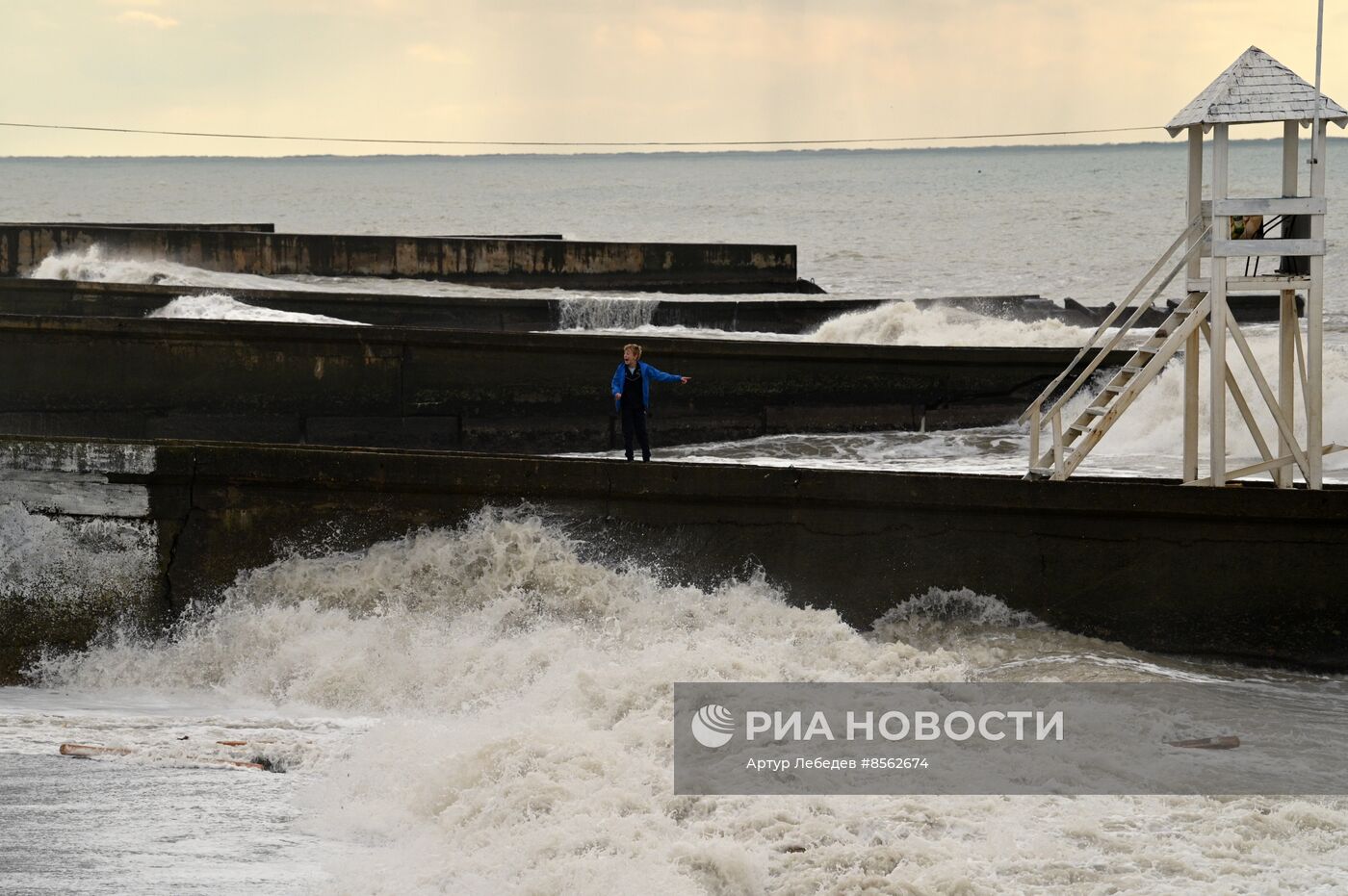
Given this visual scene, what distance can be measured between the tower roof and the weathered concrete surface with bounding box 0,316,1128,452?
6.85 metres

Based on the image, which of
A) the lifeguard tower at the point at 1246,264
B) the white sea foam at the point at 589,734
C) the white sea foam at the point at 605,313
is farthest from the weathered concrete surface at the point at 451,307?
the lifeguard tower at the point at 1246,264

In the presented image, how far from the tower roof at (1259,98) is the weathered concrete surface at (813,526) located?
2.89m

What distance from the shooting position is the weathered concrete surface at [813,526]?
32.1 feet

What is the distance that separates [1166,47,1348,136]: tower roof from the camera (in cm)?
1007

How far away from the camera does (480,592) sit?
9734 mm

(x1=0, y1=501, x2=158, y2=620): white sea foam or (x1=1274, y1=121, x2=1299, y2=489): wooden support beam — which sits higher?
(x1=1274, y1=121, x2=1299, y2=489): wooden support beam

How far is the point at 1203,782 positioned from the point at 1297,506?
320cm

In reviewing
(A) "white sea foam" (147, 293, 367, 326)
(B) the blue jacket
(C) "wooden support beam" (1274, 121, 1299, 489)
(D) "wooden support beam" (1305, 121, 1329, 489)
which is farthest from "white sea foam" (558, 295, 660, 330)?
(D) "wooden support beam" (1305, 121, 1329, 489)

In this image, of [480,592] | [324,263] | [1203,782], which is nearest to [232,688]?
[480,592]

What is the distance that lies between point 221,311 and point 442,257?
10.2 metres

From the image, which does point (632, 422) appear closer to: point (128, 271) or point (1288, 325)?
point (1288, 325)

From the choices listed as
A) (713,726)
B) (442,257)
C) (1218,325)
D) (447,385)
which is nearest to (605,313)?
(442,257)

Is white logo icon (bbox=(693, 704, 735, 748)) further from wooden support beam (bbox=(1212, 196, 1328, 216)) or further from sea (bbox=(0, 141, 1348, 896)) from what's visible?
wooden support beam (bbox=(1212, 196, 1328, 216))

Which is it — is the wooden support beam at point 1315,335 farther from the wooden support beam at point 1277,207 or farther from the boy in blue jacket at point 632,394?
the boy in blue jacket at point 632,394
